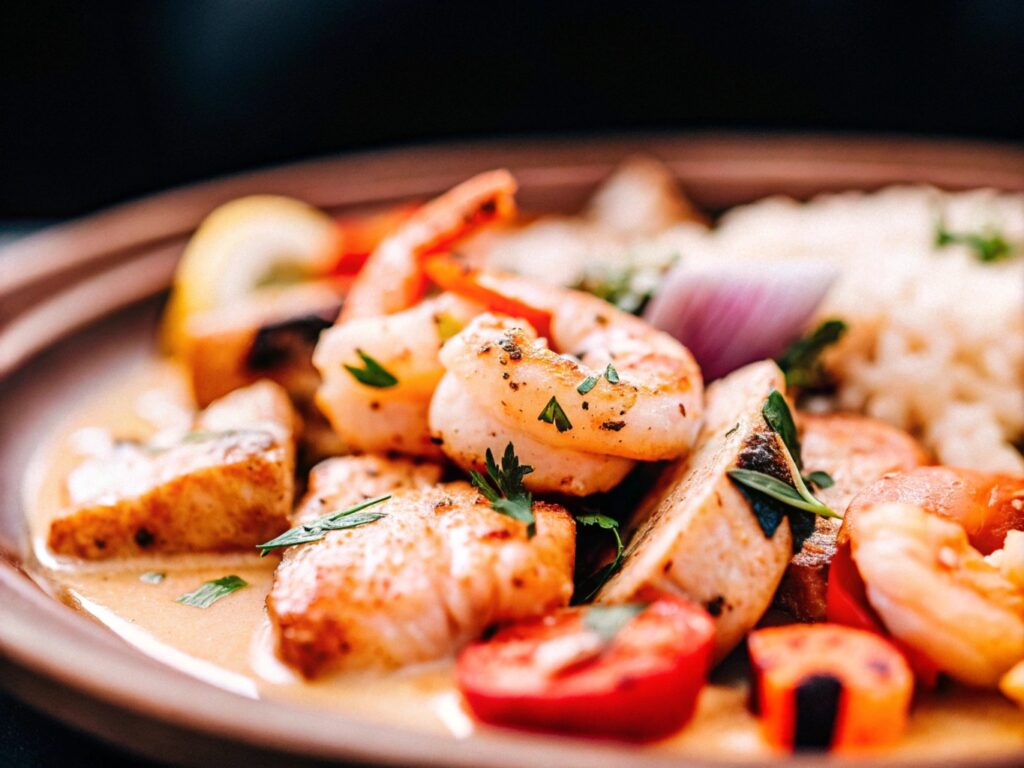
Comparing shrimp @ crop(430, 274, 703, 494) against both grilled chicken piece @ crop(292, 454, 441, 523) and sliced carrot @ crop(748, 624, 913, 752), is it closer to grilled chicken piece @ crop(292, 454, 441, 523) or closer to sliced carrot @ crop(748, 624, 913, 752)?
grilled chicken piece @ crop(292, 454, 441, 523)

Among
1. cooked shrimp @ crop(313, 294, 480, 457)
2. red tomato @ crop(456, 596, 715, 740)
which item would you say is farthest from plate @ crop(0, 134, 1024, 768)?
cooked shrimp @ crop(313, 294, 480, 457)

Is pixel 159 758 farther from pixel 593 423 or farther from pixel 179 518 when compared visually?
pixel 593 423

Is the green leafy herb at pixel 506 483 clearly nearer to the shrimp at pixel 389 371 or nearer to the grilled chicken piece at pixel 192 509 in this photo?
A: the shrimp at pixel 389 371

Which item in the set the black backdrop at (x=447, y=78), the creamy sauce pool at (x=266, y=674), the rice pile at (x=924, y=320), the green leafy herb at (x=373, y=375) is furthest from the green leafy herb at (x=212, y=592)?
the black backdrop at (x=447, y=78)

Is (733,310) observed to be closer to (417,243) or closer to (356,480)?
(417,243)

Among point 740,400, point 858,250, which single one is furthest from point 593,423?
point 858,250

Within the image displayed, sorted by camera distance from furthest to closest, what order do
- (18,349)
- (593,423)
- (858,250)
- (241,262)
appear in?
(241,262) < (858,250) < (18,349) < (593,423)
